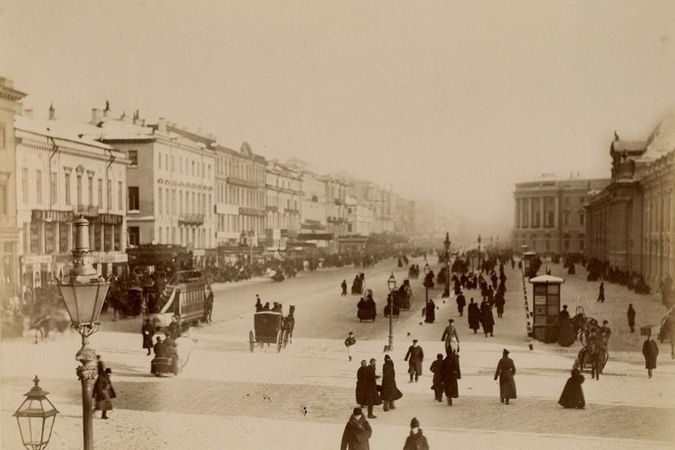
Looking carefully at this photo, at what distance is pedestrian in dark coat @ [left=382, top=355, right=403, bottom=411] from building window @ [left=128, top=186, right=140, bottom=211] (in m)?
6.16

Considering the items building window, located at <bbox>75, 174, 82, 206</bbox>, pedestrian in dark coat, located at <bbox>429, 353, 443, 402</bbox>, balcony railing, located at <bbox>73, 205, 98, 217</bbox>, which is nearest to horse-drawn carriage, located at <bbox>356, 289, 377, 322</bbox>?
pedestrian in dark coat, located at <bbox>429, 353, 443, 402</bbox>

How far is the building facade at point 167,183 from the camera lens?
15.3 metres

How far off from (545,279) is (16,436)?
440 inches

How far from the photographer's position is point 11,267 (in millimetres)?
12156

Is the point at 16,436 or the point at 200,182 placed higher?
the point at 200,182

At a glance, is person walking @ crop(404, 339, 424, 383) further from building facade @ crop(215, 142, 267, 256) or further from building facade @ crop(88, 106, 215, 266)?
building facade @ crop(88, 106, 215, 266)

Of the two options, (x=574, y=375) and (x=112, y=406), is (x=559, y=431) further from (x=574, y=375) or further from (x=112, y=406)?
(x=112, y=406)

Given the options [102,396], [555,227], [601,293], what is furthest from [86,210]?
[555,227]

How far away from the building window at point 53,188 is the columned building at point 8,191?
0.71 metres

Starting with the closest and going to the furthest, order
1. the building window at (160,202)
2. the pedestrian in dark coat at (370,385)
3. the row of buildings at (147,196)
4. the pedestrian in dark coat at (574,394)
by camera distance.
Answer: the pedestrian in dark coat at (370,385), the pedestrian in dark coat at (574,394), the row of buildings at (147,196), the building window at (160,202)

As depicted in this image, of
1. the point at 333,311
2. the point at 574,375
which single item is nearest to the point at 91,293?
the point at 574,375

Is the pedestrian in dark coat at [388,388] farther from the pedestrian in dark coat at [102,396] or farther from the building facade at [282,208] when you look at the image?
the building facade at [282,208]

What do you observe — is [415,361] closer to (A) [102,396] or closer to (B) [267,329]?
(B) [267,329]

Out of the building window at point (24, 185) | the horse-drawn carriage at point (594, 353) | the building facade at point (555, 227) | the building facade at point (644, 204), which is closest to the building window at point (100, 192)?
the building window at point (24, 185)
